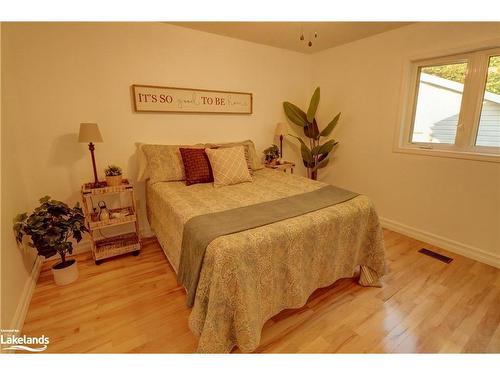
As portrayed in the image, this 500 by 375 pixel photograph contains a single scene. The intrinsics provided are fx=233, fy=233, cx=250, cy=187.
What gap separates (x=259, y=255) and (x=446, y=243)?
228 centimetres

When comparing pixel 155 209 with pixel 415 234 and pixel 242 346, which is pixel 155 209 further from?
pixel 415 234

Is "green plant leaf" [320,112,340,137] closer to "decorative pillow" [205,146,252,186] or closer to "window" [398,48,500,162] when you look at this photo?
"window" [398,48,500,162]

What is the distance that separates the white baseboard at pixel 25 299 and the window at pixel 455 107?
3618 millimetres

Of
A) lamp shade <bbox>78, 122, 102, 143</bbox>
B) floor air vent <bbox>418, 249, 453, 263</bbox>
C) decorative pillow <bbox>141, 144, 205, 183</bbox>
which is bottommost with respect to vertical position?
floor air vent <bbox>418, 249, 453, 263</bbox>

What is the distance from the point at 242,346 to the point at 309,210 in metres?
0.87

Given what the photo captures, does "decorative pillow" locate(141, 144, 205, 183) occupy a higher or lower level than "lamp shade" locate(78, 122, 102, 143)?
lower

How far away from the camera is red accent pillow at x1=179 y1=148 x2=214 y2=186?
2.25m

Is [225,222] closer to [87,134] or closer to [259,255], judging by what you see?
[259,255]

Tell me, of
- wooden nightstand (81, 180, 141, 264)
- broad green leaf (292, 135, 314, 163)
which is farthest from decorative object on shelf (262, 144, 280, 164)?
wooden nightstand (81, 180, 141, 264)

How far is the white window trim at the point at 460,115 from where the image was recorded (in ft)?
6.85

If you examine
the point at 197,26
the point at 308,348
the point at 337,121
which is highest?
the point at 197,26

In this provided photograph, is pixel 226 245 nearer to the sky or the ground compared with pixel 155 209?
nearer to the sky
